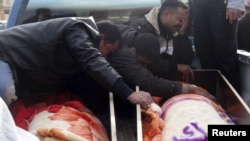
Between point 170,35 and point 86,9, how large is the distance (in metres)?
0.65

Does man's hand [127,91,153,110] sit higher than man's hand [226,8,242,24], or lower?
lower

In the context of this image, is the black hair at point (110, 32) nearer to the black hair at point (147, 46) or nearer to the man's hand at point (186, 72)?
the black hair at point (147, 46)

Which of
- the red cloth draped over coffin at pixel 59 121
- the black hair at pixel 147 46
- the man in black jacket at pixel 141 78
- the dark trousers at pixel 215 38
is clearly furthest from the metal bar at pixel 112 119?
the dark trousers at pixel 215 38

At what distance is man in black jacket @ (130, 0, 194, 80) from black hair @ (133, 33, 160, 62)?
0.35 feet

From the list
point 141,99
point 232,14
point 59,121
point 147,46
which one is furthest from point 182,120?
point 232,14

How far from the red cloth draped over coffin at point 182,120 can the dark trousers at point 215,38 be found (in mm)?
564

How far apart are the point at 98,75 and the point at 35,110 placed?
388 millimetres

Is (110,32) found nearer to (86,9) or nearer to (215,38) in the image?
(86,9)

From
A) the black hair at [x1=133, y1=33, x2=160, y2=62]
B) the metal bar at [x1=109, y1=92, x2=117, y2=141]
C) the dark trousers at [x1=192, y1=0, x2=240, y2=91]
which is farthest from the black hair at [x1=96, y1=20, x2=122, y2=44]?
the dark trousers at [x1=192, y1=0, x2=240, y2=91]

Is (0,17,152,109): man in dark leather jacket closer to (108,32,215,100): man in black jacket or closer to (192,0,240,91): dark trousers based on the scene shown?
(108,32,215,100): man in black jacket

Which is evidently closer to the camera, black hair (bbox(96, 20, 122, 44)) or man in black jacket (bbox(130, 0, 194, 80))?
black hair (bbox(96, 20, 122, 44))

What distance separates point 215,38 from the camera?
9.21 ft

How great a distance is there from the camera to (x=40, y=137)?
1.66 m

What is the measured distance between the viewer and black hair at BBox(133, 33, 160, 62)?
2.64 m
